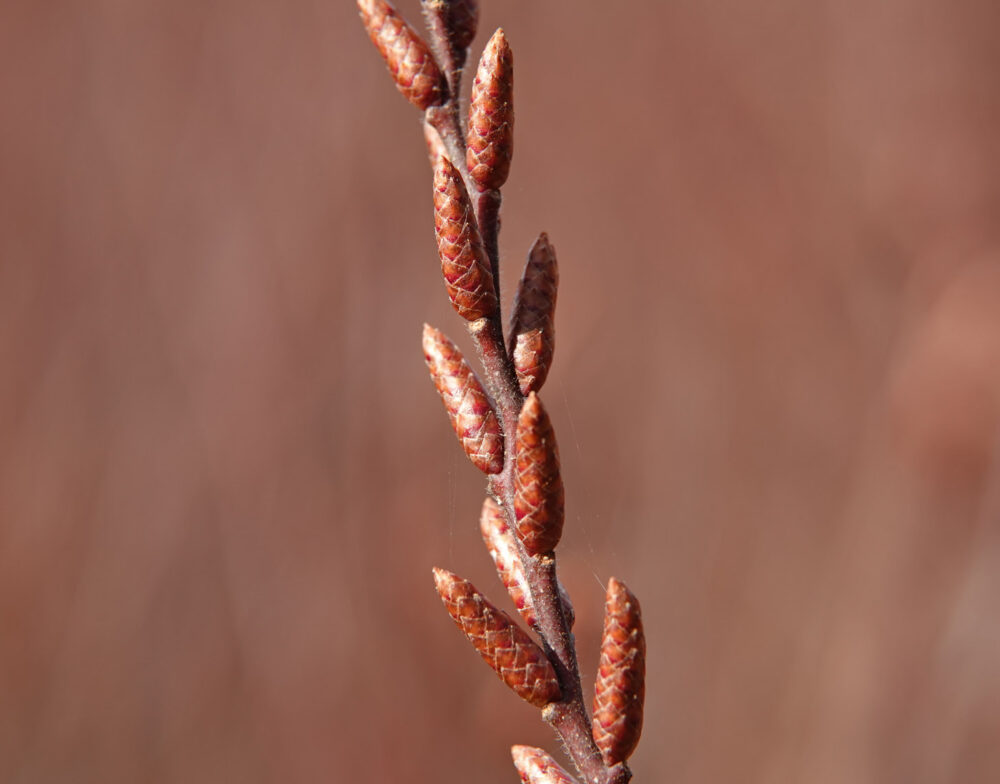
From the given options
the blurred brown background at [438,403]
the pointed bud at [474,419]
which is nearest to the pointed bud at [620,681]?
the pointed bud at [474,419]

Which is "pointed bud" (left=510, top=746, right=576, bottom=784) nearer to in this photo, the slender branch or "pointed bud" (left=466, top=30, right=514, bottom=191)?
the slender branch

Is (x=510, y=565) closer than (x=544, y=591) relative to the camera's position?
No

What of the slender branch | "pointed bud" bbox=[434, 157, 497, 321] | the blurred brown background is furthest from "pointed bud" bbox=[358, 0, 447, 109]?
the blurred brown background

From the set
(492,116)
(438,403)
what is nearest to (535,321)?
(492,116)

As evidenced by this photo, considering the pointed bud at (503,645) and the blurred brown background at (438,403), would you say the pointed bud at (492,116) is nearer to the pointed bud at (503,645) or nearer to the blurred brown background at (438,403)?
the pointed bud at (503,645)

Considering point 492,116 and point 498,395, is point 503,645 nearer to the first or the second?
point 498,395

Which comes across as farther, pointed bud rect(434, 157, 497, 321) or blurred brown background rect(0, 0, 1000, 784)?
blurred brown background rect(0, 0, 1000, 784)
